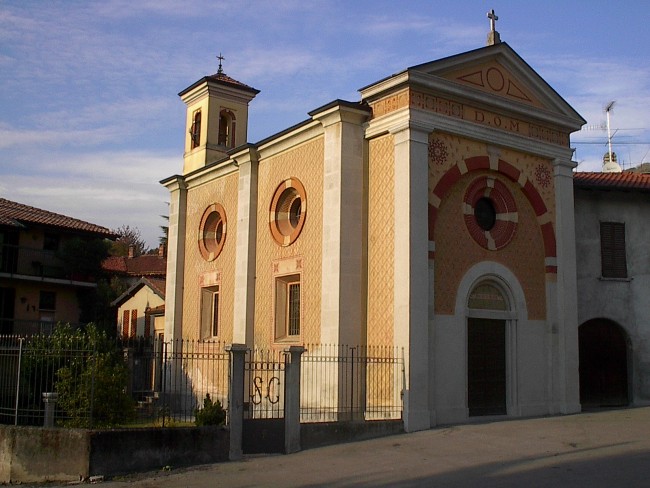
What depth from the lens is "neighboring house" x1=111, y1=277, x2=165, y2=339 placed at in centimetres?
2891

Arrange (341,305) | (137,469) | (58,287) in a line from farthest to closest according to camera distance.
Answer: (58,287), (341,305), (137,469)

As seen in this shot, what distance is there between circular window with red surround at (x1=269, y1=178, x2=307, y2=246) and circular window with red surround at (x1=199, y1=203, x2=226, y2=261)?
3.65 meters

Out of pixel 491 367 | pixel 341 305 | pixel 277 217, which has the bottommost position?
pixel 491 367

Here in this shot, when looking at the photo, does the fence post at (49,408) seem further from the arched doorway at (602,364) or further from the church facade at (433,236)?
the arched doorway at (602,364)

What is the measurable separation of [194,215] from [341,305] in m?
9.18

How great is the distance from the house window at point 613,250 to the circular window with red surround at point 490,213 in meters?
3.82

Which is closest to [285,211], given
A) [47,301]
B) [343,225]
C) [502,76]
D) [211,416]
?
[343,225]

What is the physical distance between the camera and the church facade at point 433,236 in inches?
628

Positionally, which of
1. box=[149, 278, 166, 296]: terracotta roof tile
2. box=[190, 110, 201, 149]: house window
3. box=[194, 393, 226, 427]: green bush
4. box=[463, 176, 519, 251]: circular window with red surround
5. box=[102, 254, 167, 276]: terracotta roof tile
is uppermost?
box=[190, 110, 201, 149]: house window

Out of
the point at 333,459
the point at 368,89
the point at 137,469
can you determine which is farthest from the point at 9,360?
the point at 368,89

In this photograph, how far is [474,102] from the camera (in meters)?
17.3

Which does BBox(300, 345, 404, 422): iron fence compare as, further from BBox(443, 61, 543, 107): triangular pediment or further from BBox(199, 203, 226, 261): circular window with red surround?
BBox(199, 203, 226, 261): circular window with red surround

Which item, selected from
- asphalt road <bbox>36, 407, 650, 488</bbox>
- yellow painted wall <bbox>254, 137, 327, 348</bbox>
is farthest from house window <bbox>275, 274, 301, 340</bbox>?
asphalt road <bbox>36, 407, 650, 488</bbox>

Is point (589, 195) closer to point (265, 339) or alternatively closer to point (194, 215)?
point (265, 339)
